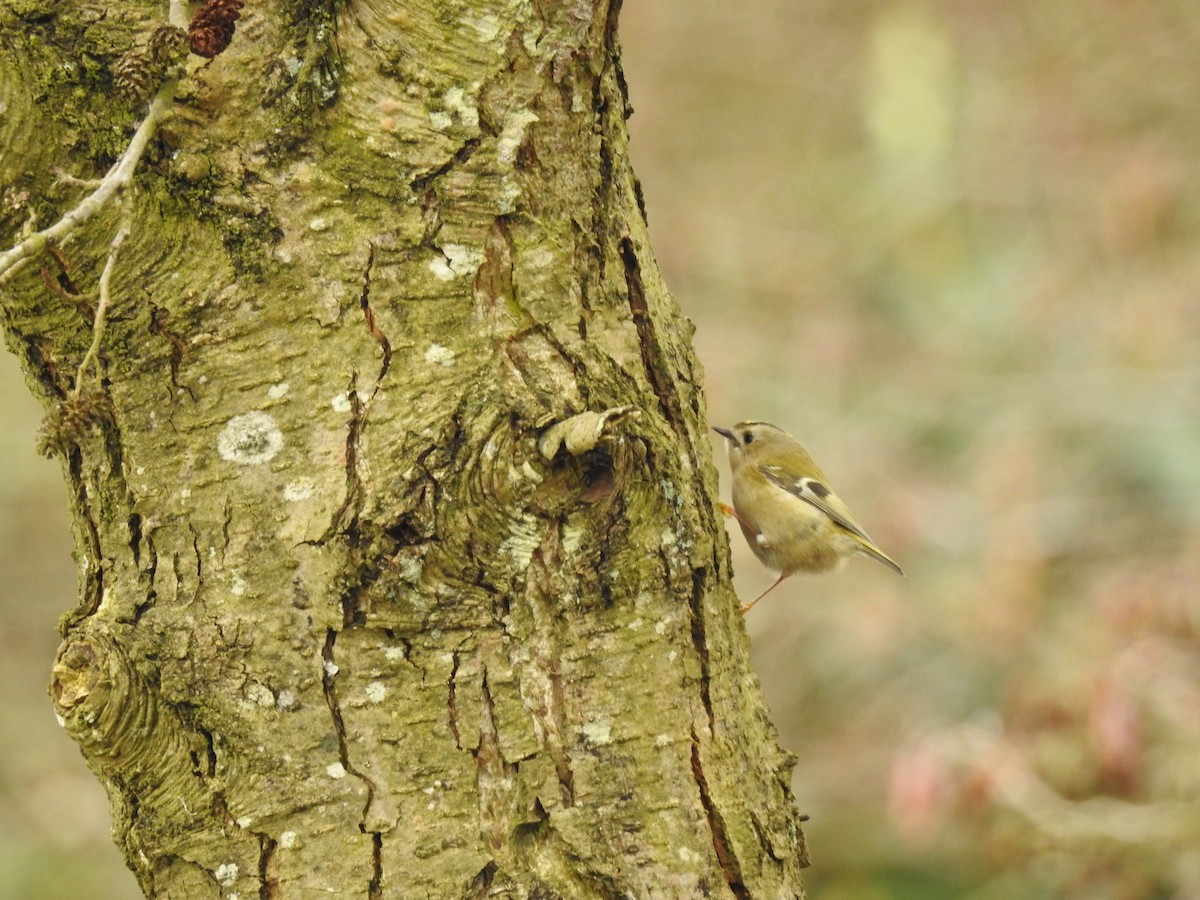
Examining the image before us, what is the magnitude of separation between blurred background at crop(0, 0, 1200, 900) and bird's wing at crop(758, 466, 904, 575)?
1.04m

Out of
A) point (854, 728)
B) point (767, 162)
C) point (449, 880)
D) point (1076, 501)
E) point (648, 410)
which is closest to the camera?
point (449, 880)

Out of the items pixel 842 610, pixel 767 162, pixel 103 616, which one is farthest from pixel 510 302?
pixel 767 162

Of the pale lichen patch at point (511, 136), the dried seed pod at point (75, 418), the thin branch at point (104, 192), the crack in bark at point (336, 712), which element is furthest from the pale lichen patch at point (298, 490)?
the pale lichen patch at point (511, 136)

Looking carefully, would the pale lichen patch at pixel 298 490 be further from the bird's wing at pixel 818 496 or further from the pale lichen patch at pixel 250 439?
the bird's wing at pixel 818 496

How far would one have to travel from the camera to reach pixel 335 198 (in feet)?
6.16

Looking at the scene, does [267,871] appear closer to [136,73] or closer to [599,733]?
[599,733]

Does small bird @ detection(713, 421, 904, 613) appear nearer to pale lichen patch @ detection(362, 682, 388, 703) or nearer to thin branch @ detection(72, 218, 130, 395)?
pale lichen patch @ detection(362, 682, 388, 703)

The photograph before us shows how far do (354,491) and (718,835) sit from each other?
74 centimetres

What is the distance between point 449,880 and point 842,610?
19.4ft

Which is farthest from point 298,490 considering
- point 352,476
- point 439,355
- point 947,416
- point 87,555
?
point 947,416

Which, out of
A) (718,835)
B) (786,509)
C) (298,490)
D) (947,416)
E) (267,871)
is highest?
(947,416)

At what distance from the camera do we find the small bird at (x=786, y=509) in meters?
4.58

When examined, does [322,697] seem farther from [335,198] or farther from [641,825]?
[335,198]

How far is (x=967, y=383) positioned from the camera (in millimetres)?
8398
